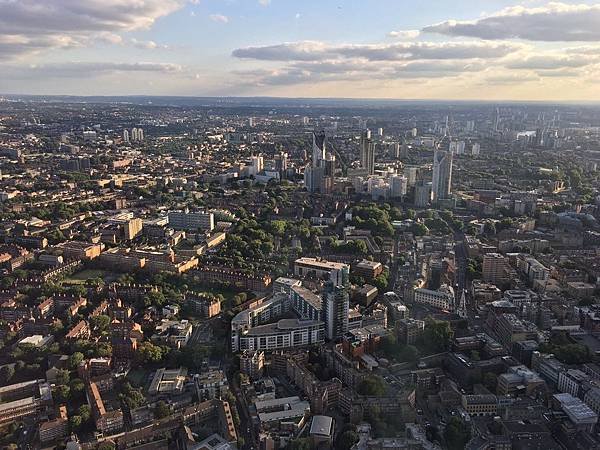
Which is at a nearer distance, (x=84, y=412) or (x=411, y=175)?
(x=84, y=412)

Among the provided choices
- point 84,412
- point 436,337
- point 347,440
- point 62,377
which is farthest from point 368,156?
point 84,412

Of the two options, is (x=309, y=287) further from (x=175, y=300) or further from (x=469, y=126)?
(x=469, y=126)

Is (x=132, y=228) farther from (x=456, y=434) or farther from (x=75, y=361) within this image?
(x=456, y=434)

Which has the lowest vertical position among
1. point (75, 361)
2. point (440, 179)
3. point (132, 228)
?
point (75, 361)

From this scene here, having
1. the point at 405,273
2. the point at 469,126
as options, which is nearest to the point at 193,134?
the point at 469,126

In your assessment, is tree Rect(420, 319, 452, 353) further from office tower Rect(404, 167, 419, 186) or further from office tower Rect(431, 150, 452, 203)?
office tower Rect(404, 167, 419, 186)

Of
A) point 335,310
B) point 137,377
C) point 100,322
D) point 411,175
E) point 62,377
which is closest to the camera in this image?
point 62,377
